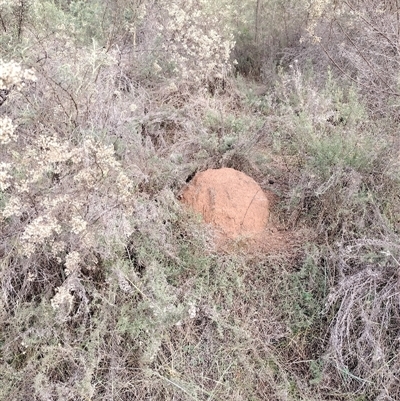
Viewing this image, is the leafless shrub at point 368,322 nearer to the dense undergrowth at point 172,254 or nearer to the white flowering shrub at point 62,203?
the dense undergrowth at point 172,254

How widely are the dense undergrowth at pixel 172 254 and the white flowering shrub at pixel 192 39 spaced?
69 centimetres

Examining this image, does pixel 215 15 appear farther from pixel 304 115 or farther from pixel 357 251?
pixel 357 251

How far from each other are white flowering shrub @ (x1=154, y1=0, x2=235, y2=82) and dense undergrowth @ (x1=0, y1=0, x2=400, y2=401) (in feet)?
2.27

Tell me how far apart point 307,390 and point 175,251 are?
1.01 metres

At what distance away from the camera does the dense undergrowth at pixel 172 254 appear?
226cm

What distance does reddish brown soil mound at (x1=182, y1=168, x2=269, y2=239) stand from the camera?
289 cm

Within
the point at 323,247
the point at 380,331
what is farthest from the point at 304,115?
the point at 380,331

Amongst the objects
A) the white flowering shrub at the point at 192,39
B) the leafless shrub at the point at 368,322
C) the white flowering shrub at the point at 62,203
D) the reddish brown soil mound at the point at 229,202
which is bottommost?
the leafless shrub at the point at 368,322

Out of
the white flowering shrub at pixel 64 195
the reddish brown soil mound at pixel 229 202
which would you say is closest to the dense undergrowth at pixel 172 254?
the white flowering shrub at pixel 64 195

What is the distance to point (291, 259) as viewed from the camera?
9.11ft

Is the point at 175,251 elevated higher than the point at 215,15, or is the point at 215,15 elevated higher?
the point at 215,15

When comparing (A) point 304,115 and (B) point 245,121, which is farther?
(B) point 245,121

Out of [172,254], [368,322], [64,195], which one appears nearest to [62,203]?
[64,195]

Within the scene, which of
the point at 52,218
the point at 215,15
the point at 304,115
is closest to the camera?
the point at 52,218
